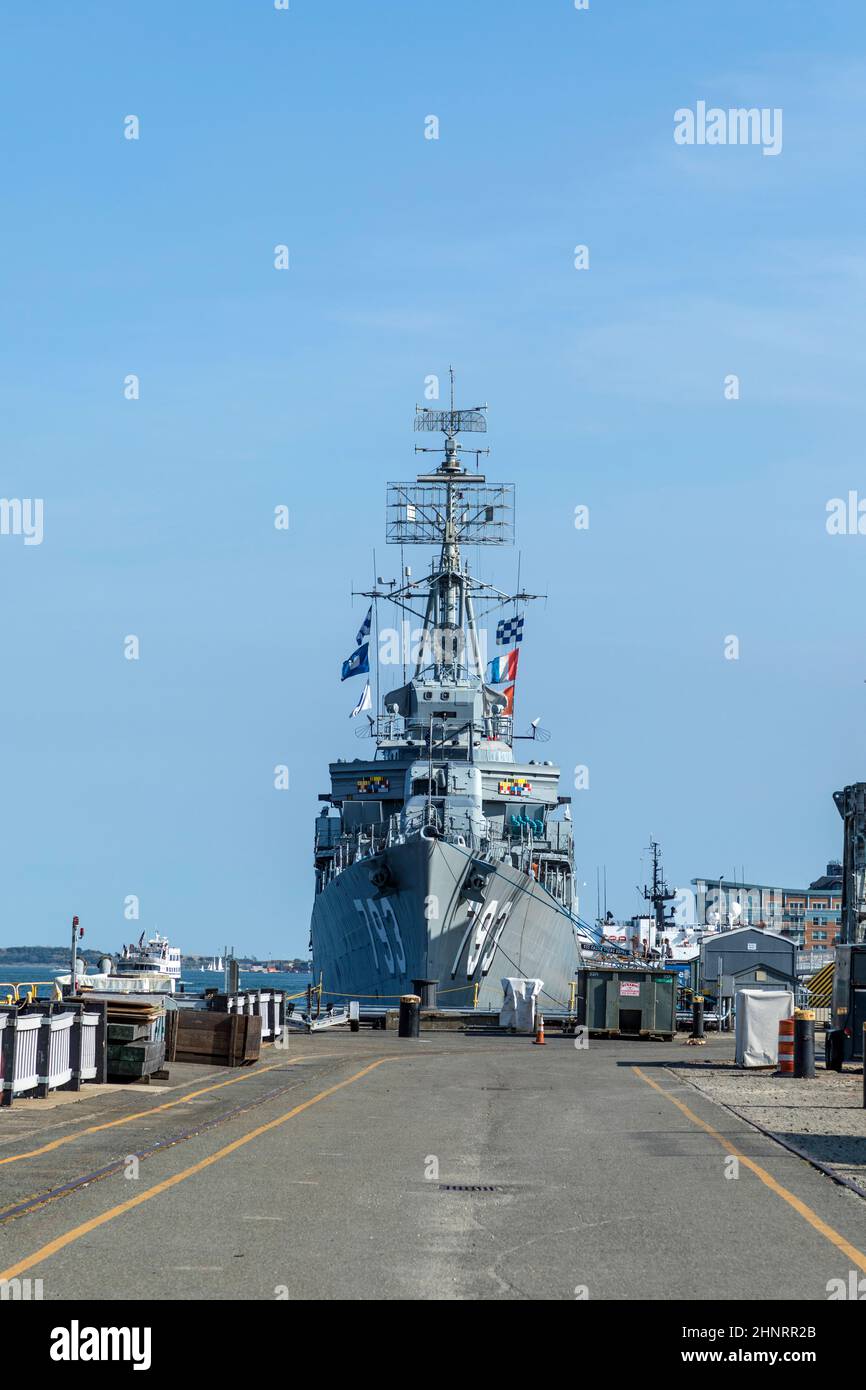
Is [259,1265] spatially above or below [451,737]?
below

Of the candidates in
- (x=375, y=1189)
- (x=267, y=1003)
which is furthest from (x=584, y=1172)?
(x=267, y=1003)

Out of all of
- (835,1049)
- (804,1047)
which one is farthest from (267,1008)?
(804,1047)

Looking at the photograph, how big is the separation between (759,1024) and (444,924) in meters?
25.3

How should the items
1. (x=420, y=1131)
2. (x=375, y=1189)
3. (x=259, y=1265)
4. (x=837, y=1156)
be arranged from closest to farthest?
(x=259, y=1265)
(x=375, y=1189)
(x=837, y=1156)
(x=420, y=1131)

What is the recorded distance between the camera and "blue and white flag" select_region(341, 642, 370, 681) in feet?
204

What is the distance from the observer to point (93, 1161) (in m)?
15.9

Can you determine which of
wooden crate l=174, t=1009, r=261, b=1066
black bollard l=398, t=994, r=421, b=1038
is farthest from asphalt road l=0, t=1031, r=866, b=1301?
black bollard l=398, t=994, r=421, b=1038

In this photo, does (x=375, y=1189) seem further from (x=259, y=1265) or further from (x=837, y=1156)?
(x=837, y=1156)

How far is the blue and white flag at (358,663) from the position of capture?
204 feet

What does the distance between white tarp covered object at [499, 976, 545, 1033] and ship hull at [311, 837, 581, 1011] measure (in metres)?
8.94

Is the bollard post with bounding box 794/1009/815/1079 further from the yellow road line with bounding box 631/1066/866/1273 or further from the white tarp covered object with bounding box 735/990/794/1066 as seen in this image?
the yellow road line with bounding box 631/1066/866/1273

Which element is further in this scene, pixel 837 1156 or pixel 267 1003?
pixel 267 1003

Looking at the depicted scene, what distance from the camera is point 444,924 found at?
5762 centimetres
